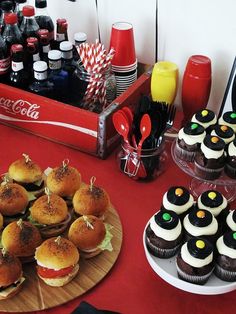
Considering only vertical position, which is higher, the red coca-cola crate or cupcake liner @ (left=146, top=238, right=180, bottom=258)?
the red coca-cola crate

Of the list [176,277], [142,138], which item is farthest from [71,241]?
[142,138]

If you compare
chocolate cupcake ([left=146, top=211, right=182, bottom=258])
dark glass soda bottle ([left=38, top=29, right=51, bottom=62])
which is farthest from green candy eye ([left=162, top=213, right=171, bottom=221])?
dark glass soda bottle ([left=38, top=29, right=51, bottom=62])

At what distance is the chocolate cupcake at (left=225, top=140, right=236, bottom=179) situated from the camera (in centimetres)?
94

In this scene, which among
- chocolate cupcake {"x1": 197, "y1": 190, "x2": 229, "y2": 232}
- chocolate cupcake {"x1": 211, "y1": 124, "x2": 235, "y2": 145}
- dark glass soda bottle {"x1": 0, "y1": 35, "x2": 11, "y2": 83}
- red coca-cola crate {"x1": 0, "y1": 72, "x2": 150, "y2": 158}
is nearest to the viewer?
chocolate cupcake {"x1": 197, "y1": 190, "x2": 229, "y2": 232}

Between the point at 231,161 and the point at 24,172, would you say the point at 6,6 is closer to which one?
the point at 24,172

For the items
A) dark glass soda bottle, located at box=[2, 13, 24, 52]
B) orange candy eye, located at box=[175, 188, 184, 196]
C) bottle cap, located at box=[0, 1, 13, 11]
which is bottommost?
orange candy eye, located at box=[175, 188, 184, 196]

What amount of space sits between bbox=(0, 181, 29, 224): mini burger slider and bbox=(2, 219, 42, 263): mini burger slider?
0.18 ft

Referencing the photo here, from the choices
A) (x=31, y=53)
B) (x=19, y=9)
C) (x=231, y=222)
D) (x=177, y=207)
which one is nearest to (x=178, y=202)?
(x=177, y=207)

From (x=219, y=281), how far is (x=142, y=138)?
402 millimetres

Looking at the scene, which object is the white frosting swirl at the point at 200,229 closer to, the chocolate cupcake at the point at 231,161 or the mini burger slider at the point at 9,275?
the chocolate cupcake at the point at 231,161

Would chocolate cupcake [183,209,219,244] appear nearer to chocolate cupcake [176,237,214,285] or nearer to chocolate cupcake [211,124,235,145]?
chocolate cupcake [176,237,214,285]

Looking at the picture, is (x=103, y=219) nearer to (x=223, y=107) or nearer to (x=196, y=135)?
(x=196, y=135)

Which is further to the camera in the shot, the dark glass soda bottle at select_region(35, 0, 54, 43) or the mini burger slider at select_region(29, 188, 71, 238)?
the dark glass soda bottle at select_region(35, 0, 54, 43)

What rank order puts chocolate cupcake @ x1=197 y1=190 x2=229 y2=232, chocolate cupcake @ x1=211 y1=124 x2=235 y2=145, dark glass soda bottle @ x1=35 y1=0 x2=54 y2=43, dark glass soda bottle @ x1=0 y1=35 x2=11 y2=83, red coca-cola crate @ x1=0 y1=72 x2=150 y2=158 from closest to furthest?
chocolate cupcake @ x1=197 y1=190 x2=229 y2=232 → chocolate cupcake @ x1=211 y1=124 x2=235 y2=145 → red coca-cola crate @ x1=0 y1=72 x2=150 y2=158 → dark glass soda bottle @ x1=0 y1=35 x2=11 y2=83 → dark glass soda bottle @ x1=35 y1=0 x2=54 y2=43
